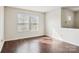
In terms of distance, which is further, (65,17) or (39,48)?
(65,17)

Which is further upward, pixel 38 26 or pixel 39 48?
pixel 38 26

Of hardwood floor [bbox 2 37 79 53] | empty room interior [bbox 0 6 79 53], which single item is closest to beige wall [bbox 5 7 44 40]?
empty room interior [bbox 0 6 79 53]

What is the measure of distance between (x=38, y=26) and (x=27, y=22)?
1.08m

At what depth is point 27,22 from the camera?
5695 millimetres

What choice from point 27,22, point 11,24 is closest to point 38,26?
point 27,22

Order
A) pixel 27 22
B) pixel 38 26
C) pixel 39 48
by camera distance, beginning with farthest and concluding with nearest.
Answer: pixel 38 26
pixel 27 22
pixel 39 48

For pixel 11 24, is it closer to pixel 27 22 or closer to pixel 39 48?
pixel 27 22

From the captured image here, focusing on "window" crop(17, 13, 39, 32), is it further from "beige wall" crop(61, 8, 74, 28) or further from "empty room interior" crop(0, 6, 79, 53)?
A: "beige wall" crop(61, 8, 74, 28)

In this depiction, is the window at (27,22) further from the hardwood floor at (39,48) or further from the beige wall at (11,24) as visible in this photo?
the hardwood floor at (39,48)

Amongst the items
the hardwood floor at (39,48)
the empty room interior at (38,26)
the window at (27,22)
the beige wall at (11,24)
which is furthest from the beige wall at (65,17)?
the beige wall at (11,24)

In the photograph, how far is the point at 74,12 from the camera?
5762 millimetres
